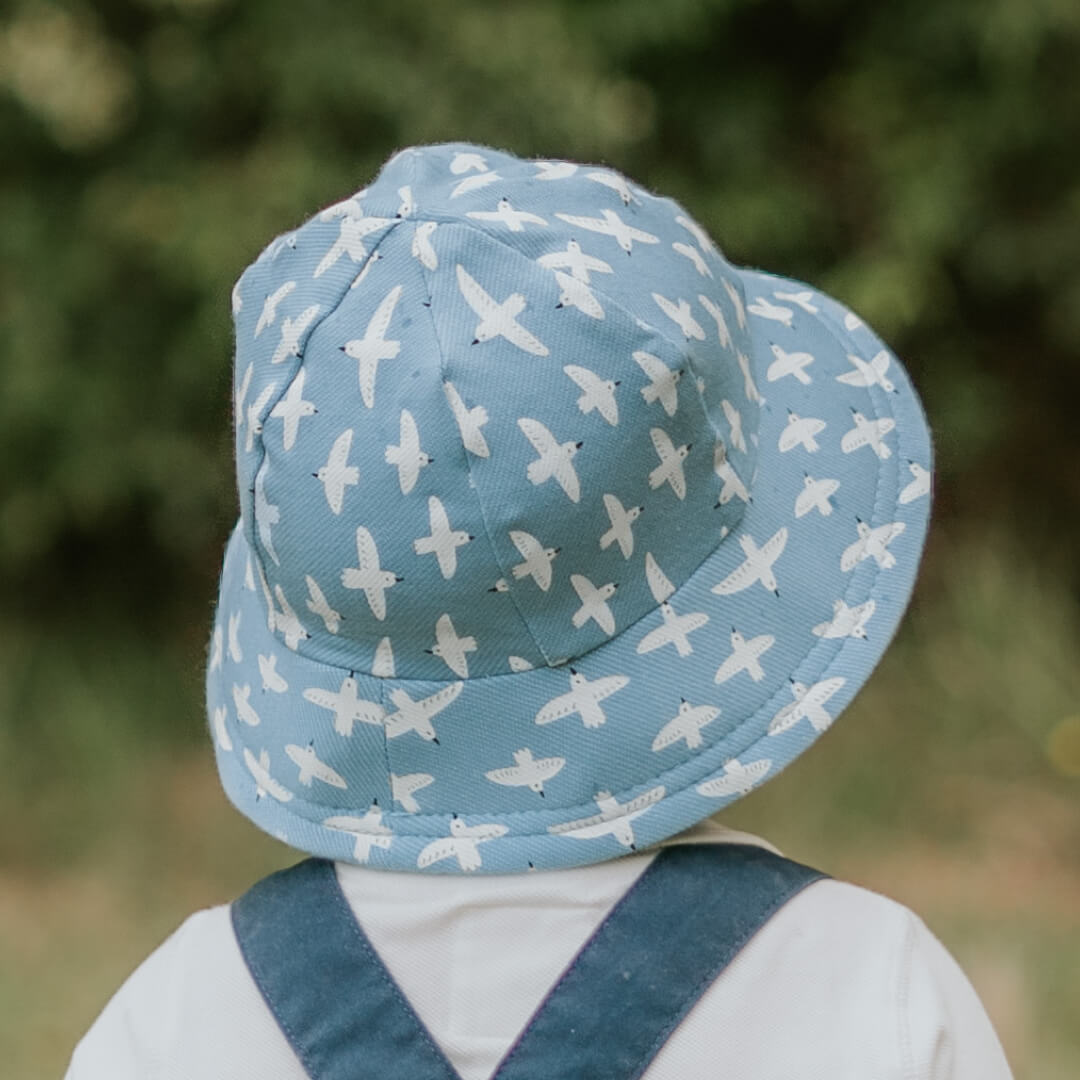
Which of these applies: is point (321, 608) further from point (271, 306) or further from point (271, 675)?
point (271, 306)

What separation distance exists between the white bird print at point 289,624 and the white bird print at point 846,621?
1.33 ft

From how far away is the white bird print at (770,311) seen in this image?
133cm

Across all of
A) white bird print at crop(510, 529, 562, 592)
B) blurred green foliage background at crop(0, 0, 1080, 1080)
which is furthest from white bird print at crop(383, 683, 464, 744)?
blurred green foliage background at crop(0, 0, 1080, 1080)

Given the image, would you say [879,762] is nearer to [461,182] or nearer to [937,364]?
[937,364]

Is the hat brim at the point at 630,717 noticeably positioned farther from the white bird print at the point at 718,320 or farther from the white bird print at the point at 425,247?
the white bird print at the point at 425,247

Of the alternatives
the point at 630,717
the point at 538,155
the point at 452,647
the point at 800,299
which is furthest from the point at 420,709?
the point at 538,155

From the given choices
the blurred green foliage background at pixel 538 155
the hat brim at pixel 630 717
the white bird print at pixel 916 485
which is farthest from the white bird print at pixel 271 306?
the blurred green foliage background at pixel 538 155

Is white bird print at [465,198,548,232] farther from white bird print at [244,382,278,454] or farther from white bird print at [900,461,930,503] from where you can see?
white bird print at [900,461,930,503]

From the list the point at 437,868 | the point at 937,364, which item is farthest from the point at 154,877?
the point at 437,868

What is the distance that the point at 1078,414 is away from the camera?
441 centimetres

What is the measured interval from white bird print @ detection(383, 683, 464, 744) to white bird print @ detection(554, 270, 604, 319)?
290 millimetres

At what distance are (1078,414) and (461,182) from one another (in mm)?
3666

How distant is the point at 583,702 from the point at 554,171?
425 millimetres

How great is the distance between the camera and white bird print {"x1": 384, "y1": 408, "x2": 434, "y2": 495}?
1.02 m
